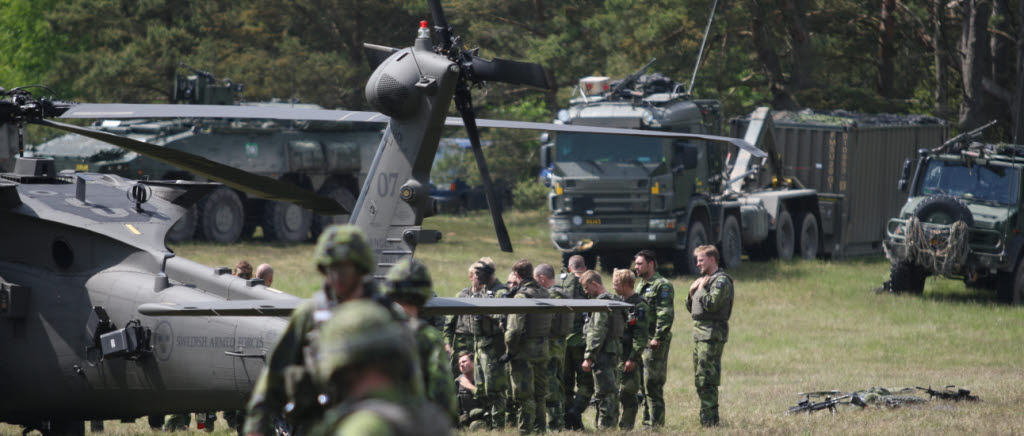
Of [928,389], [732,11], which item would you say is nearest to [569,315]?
[928,389]

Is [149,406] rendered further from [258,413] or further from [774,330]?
[774,330]

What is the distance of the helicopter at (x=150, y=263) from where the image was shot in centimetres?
743

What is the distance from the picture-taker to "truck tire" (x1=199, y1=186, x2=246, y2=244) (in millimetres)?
22906

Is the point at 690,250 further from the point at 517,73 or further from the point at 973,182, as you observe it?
the point at 517,73

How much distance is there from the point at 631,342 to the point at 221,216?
48.9 feet

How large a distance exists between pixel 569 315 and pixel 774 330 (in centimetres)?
710

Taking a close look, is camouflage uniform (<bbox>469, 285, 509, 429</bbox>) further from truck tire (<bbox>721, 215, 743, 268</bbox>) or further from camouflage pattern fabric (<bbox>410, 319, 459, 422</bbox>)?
truck tire (<bbox>721, 215, 743, 268</bbox>)

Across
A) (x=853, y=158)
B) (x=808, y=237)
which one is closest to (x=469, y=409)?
(x=808, y=237)

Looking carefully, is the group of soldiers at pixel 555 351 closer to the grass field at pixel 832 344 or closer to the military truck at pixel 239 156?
the grass field at pixel 832 344

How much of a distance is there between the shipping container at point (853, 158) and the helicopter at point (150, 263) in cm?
1668

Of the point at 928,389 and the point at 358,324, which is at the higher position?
the point at 358,324

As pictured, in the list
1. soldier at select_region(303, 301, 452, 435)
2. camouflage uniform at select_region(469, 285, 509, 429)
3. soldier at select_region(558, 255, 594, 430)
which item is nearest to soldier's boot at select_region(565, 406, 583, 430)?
soldier at select_region(558, 255, 594, 430)

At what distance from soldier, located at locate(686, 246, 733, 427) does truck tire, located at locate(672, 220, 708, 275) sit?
1016 centimetres

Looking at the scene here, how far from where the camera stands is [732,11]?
28125 mm
